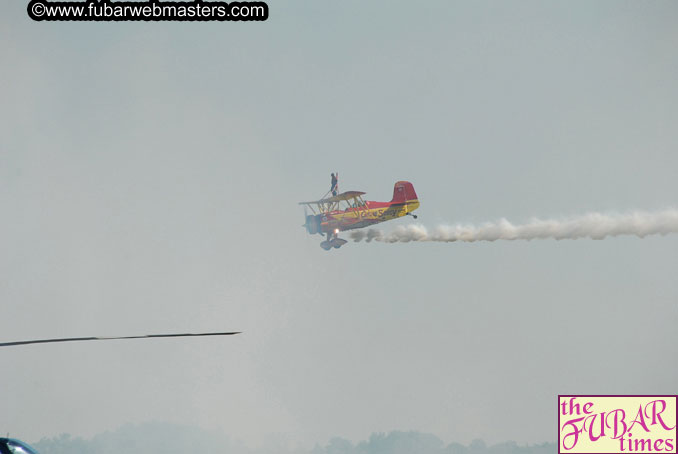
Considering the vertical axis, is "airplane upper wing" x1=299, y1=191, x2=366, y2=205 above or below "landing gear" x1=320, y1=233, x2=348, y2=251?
above

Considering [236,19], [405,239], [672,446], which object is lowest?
[672,446]

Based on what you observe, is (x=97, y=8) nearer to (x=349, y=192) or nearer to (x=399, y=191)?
(x=349, y=192)

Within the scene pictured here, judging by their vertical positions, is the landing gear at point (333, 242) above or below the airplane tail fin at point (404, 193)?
below

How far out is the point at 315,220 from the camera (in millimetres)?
93562

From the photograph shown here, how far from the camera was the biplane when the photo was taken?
9369cm

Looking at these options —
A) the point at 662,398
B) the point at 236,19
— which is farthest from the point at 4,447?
the point at 662,398

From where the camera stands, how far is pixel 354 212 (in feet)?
312

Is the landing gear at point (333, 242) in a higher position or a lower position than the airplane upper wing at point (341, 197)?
lower

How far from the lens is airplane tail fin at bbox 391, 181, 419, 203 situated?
324 feet

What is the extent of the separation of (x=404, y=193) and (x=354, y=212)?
23.6 ft

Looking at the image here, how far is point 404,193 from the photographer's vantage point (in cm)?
9900

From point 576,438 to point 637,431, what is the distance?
3.36 meters

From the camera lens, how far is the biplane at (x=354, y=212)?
307ft

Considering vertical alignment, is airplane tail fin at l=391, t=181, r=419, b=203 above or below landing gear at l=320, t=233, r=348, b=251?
above
